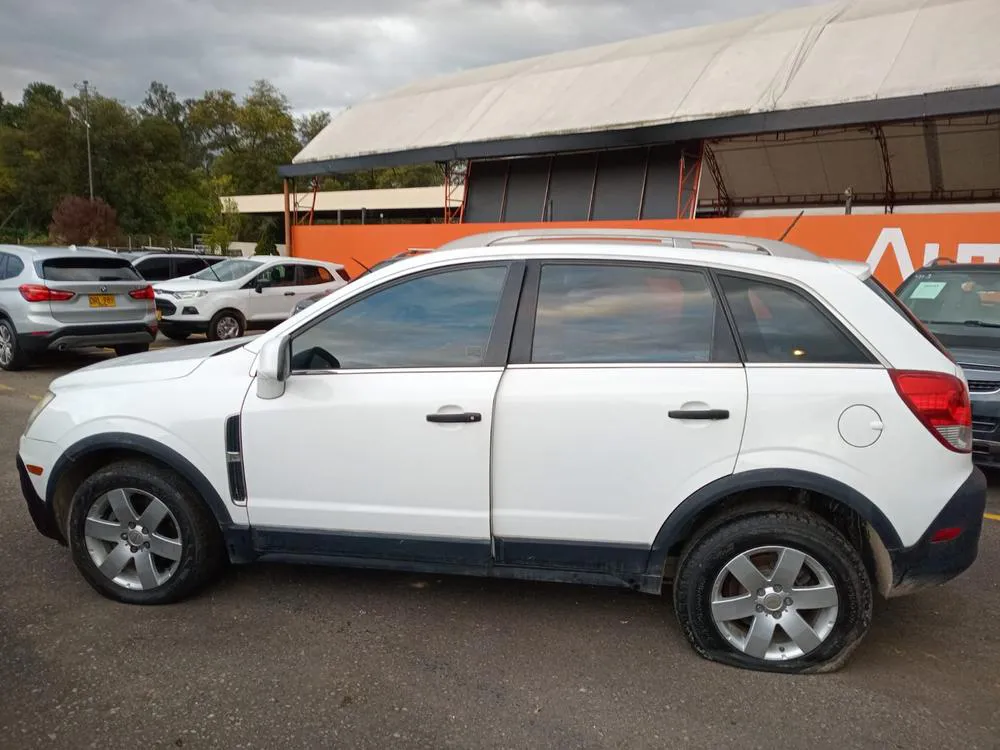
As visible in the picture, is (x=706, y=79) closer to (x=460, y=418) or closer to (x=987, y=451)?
(x=987, y=451)

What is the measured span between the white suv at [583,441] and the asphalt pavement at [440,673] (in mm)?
227

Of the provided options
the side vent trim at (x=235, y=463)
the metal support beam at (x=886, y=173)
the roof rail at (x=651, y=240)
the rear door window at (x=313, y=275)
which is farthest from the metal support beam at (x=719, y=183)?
the side vent trim at (x=235, y=463)

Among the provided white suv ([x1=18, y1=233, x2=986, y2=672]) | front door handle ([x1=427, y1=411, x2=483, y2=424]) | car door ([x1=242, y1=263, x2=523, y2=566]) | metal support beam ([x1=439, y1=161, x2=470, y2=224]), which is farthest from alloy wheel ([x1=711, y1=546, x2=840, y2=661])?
metal support beam ([x1=439, y1=161, x2=470, y2=224])

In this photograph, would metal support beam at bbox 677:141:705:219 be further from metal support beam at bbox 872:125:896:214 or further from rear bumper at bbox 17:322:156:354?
rear bumper at bbox 17:322:156:354

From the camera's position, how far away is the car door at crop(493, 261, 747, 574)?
2863 mm

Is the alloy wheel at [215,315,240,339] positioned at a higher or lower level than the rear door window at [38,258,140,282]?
lower

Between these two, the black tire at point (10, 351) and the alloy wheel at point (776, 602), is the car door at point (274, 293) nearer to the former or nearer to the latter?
the black tire at point (10, 351)

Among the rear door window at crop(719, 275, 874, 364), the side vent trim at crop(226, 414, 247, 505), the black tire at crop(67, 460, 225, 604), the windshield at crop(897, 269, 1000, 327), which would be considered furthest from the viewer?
the windshield at crop(897, 269, 1000, 327)

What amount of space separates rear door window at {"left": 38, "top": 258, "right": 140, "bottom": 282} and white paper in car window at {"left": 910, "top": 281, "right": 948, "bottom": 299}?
9.54 m

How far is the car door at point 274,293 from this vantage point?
13.2 metres

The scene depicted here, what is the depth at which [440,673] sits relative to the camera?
292 centimetres

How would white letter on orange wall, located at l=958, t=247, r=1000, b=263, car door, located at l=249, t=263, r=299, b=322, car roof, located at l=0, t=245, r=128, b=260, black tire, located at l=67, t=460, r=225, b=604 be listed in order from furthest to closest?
car door, located at l=249, t=263, r=299, b=322
white letter on orange wall, located at l=958, t=247, r=1000, b=263
car roof, located at l=0, t=245, r=128, b=260
black tire, located at l=67, t=460, r=225, b=604

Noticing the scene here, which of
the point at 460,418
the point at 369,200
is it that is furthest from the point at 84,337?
the point at 369,200

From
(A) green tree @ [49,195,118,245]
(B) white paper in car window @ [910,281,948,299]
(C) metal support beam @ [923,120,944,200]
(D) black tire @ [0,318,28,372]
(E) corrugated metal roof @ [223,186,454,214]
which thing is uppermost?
(E) corrugated metal roof @ [223,186,454,214]
